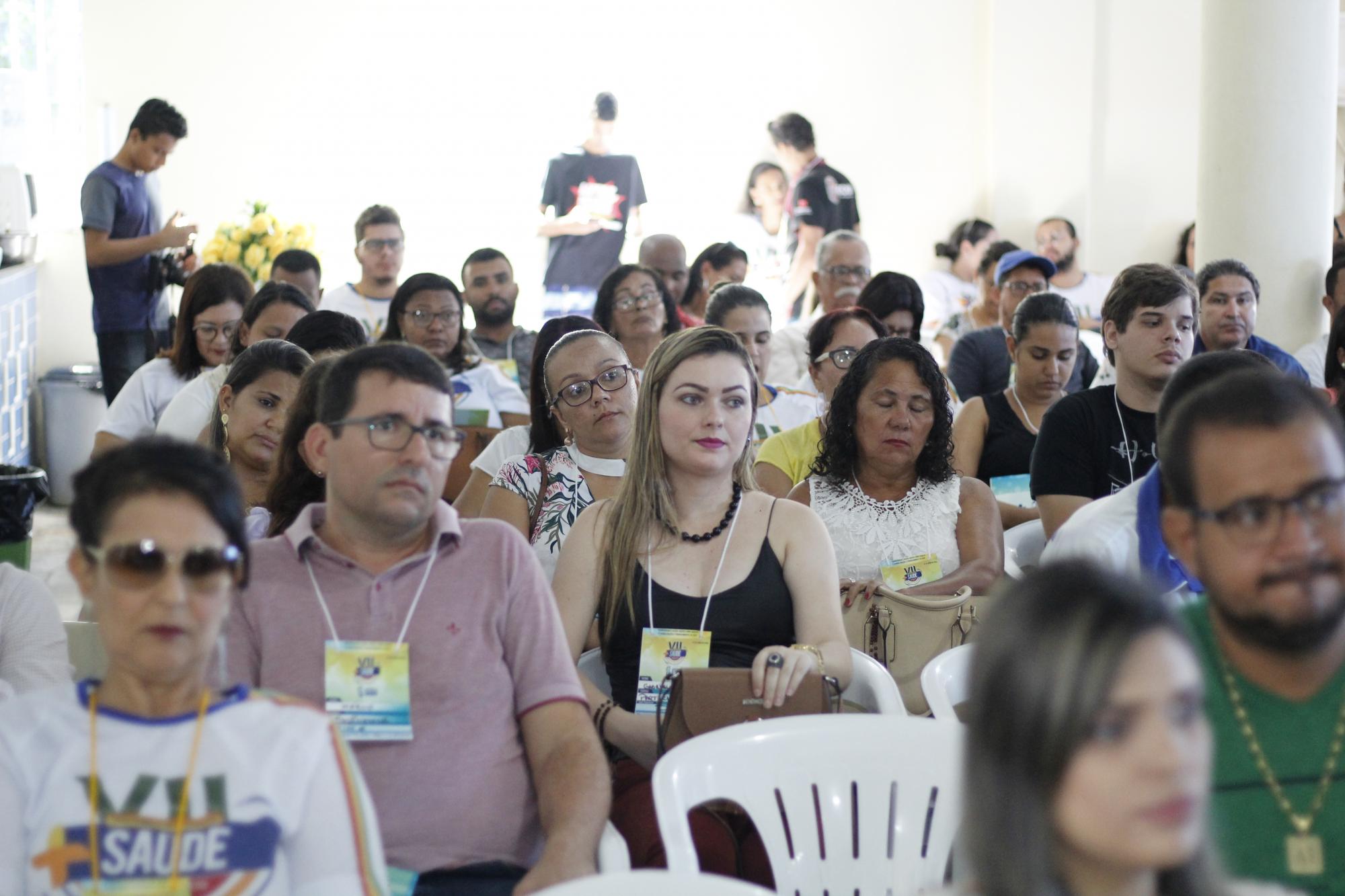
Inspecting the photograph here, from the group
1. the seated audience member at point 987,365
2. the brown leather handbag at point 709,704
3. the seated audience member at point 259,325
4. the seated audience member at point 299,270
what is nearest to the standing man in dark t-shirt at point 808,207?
the seated audience member at point 987,365

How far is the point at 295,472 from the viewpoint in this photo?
2.79 m

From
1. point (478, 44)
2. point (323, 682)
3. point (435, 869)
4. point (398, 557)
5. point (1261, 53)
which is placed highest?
point (478, 44)

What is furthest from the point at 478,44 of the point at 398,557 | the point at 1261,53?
the point at 398,557

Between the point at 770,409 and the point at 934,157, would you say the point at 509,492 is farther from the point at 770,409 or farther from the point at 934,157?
the point at 934,157

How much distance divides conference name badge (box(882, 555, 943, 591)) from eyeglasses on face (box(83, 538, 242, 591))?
6.89 feet

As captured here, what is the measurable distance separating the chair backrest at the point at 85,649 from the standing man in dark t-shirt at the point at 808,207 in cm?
672

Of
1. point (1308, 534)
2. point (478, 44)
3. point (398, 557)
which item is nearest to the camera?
point (1308, 534)

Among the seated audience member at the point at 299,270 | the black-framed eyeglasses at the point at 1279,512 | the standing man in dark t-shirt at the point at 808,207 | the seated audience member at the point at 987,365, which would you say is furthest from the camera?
the standing man in dark t-shirt at the point at 808,207

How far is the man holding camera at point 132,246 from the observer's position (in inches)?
254

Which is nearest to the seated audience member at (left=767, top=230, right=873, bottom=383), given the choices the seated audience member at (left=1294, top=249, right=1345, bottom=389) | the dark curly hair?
the seated audience member at (left=1294, top=249, right=1345, bottom=389)

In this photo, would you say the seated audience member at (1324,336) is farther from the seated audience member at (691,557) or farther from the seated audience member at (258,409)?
the seated audience member at (258,409)

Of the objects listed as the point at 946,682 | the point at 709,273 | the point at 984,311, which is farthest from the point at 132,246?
the point at 946,682

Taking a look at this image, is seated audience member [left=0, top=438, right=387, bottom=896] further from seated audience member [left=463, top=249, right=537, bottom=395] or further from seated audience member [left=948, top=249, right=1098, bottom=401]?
seated audience member [left=948, top=249, right=1098, bottom=401]

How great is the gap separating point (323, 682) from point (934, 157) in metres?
8.41
